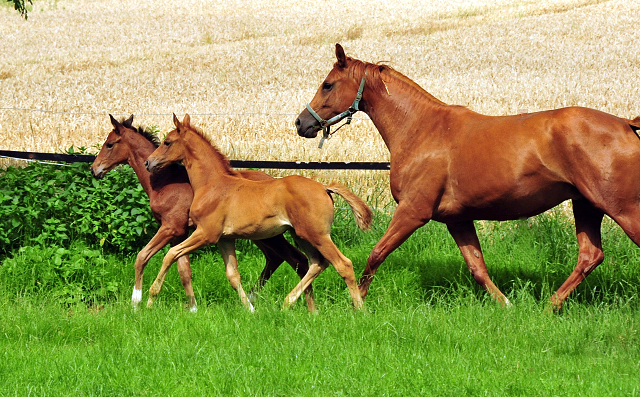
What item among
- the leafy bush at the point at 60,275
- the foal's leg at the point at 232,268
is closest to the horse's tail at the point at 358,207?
the foal's leg at the point at 232,268

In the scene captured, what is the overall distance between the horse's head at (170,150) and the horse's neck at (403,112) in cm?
170

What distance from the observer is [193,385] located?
14.7ft

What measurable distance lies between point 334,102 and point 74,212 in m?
3.12

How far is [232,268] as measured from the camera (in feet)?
21.5

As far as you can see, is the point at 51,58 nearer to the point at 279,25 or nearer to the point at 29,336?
the point at 279,25

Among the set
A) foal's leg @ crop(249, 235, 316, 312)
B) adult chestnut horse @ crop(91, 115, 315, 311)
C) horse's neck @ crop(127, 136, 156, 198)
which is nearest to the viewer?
adult chestnut horse @ crop(91, 115, 315, 311)

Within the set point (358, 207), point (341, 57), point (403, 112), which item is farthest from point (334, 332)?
point (341, 57)

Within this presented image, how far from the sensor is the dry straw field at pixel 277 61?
568 inches

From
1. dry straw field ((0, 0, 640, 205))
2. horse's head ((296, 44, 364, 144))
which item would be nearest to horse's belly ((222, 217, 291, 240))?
horse's head ((296, 44, 364, 144))

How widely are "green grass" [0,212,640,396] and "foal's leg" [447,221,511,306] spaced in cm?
20

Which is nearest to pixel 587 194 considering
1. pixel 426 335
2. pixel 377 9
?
pixel 426 335

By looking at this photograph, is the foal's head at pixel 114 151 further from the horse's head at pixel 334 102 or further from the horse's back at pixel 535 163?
the horse's back at pixel 535 163

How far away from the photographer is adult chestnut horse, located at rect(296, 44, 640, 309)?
18.4 ft

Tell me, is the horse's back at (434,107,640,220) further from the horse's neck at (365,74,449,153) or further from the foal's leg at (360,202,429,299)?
the horse's neck at (365,74,449,153)
